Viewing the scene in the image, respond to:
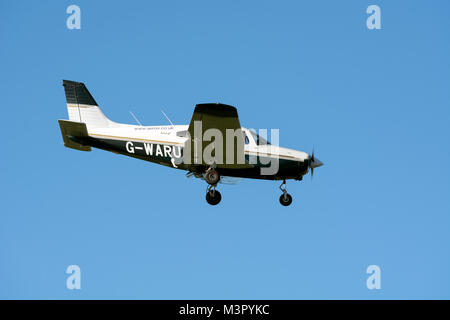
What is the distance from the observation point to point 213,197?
20062mm

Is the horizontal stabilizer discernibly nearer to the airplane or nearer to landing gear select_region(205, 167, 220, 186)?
the airplane

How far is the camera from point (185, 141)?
19.3 meters

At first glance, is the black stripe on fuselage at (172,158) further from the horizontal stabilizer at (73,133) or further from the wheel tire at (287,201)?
the wheel tire at (287,201)

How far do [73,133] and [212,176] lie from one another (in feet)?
16.9

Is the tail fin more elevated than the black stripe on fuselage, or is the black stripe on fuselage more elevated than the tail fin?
the tail fin

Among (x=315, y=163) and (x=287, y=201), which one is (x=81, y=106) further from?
(x=315, y=163)

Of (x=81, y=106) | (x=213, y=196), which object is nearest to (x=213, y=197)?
(x=213, y=196)

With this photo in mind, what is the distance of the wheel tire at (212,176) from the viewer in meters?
19.6

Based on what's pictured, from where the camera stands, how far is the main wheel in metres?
20.1

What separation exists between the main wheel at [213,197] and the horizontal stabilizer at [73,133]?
4.61 m

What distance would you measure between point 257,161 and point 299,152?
1599 millimetres

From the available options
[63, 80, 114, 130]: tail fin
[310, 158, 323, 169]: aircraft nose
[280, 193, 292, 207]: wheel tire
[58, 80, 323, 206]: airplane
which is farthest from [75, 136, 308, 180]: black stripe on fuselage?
[63, 80, 114, 130]: tail fin

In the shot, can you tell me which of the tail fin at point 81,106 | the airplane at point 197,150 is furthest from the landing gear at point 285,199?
the tail fin at point 81,106
